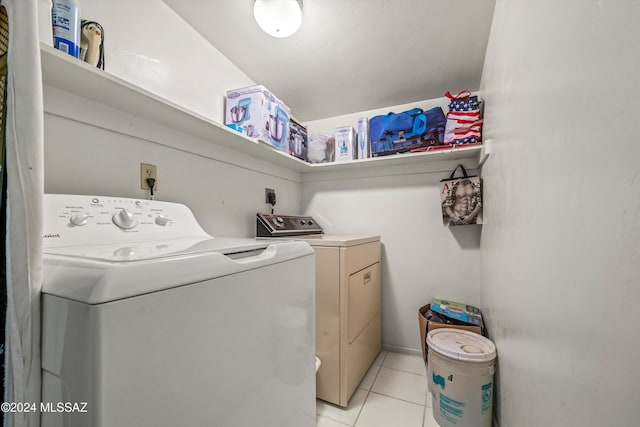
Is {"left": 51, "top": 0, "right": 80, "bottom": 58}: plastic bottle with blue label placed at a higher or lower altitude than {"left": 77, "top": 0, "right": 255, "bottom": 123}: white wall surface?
lower

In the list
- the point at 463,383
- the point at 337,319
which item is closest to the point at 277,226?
the point at 337,319

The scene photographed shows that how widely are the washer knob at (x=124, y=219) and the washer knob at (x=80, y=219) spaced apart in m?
0.07

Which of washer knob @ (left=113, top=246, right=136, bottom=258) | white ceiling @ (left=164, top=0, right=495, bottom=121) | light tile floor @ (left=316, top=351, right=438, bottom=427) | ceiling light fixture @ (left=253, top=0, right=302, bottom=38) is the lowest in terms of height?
light tile floor @ (left=316, top=351, right=438, bottom=427)

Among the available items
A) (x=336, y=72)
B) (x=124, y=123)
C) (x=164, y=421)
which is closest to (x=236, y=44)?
(x=336, y=72)

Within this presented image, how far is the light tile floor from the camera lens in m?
1.29

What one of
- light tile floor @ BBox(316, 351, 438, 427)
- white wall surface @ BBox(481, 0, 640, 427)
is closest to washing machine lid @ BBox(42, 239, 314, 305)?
white wall surface @ BBox(481, 0, 640, 427)

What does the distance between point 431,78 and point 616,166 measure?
1699mm

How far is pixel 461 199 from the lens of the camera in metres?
1.72

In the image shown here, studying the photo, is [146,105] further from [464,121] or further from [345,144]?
[464,121]

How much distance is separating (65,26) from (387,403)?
85.7 inches

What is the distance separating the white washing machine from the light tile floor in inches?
23.7

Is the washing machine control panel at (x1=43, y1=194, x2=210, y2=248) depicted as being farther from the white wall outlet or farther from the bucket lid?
the bucket lid

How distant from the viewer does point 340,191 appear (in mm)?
2266

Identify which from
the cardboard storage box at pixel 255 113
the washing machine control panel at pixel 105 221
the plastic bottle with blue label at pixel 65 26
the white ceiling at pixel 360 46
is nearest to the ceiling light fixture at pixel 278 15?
the white ceiling at pixel 360 46
